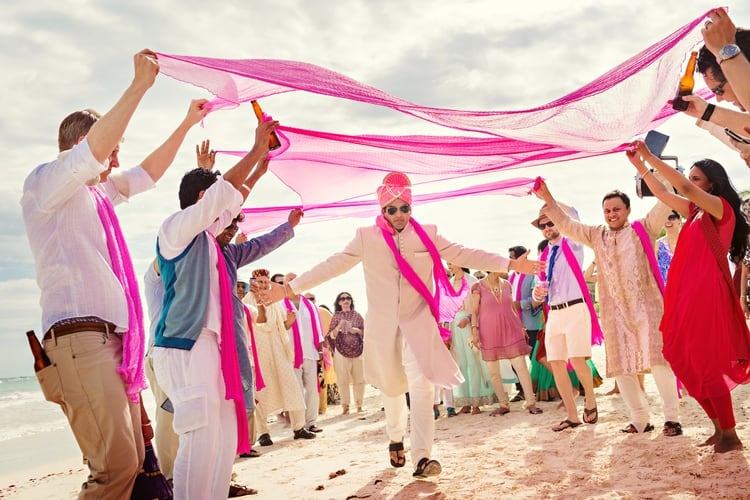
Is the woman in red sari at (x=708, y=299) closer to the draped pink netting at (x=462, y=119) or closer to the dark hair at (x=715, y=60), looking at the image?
the draped pink netting at (x=462, y=119)

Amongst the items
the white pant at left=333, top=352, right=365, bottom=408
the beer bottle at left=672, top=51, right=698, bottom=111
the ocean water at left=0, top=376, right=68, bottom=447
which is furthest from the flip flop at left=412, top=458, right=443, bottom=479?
the ocean water at left=0, top=376, right=68, bottom=447

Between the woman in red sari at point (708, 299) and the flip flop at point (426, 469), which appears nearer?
the woman in red sari at point (708, 299)

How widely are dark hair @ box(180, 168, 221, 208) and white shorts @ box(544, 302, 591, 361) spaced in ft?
14.1

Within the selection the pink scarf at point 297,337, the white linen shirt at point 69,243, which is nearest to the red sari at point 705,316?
the white linen shirt at point 69,243

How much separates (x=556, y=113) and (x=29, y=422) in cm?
1858

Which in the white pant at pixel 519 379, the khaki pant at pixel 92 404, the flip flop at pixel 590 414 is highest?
the khaki pant at pixel 92 404

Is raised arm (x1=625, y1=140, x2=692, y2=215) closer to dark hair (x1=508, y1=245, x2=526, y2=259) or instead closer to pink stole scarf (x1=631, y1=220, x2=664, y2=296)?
pink stole scarf (x1=631, y1=220, x2=664, y2=296)

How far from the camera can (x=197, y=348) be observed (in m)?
3.33

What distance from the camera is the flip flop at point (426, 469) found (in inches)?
194

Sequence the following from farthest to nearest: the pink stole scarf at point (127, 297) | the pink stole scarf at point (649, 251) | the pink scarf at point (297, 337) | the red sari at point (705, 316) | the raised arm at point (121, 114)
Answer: the pink scarf at point (297, 337) → the pink stole scarf at point (649, 251) → the red sari at point (705, 316) → the pink stole scarf at point (127, 297) → the raised arm at point (121, 114)

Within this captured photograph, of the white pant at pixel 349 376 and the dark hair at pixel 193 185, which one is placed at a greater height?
the dark hair at pixel 193 185

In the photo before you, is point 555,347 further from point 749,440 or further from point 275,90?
point 275,90

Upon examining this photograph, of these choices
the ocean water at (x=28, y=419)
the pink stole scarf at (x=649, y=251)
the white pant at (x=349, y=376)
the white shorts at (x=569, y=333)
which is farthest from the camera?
the ocean water at (x=28, y=419)

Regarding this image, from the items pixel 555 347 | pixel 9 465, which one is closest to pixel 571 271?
pixel 555 347
